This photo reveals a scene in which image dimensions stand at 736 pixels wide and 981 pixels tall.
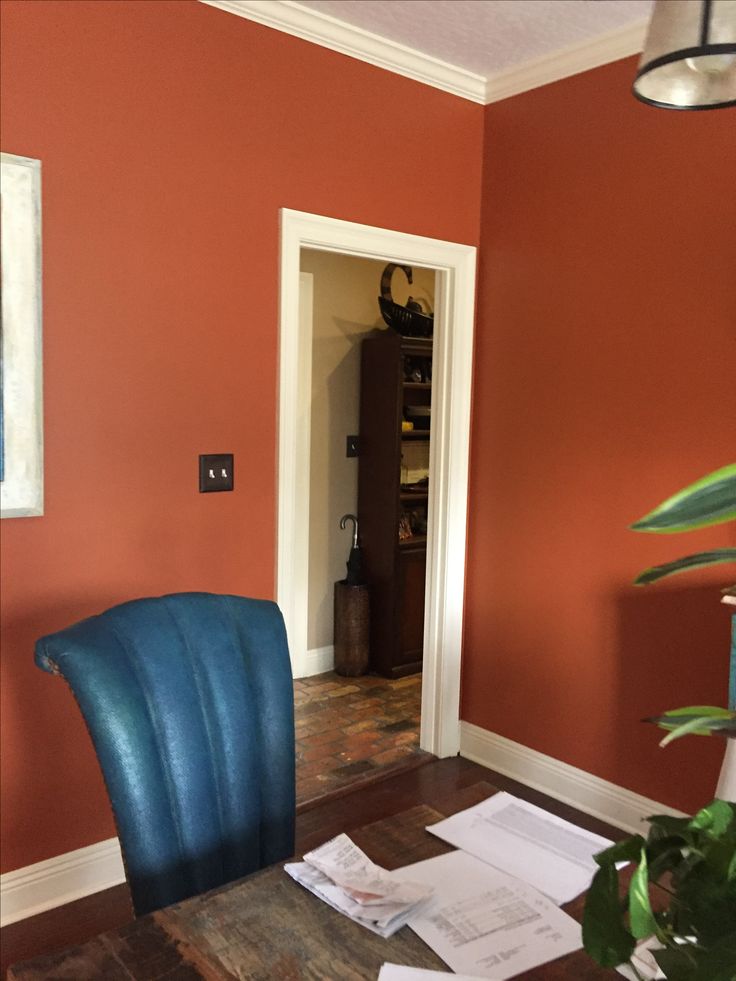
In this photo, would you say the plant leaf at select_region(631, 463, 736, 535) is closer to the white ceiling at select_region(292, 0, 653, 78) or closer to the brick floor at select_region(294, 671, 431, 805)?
the white ceiling at select_region(292, 0, 653, 78)

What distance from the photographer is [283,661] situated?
5.08 ft

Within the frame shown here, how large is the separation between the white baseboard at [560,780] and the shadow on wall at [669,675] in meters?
0.06

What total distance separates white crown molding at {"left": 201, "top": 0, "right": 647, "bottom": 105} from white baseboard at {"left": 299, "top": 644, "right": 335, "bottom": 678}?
2725 millimetres

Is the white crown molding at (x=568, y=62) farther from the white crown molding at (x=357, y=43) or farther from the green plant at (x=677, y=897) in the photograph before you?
the green plant at (x=677, y=897)

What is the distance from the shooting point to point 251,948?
1.04m

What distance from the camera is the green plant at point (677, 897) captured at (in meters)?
0.60

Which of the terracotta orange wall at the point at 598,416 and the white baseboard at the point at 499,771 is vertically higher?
the terracotta orange wall at the point at 598,416

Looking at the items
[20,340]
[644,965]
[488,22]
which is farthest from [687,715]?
[488,22]

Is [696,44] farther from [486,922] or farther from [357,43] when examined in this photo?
[357,43]

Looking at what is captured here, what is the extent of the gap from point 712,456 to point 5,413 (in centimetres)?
207

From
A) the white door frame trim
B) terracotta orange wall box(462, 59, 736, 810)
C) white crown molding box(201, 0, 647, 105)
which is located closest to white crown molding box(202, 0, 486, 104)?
white crown molding box(201, 0, 647, 105)

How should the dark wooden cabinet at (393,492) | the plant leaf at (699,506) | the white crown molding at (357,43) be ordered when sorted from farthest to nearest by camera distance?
the dark wooden cabinet at (393,492) < the white crown molding at (357,43) < the plant leaf at (699,506)

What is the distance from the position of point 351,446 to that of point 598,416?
176cm

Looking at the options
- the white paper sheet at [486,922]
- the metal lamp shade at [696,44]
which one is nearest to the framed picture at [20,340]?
the white paper sheet at [486,922]
